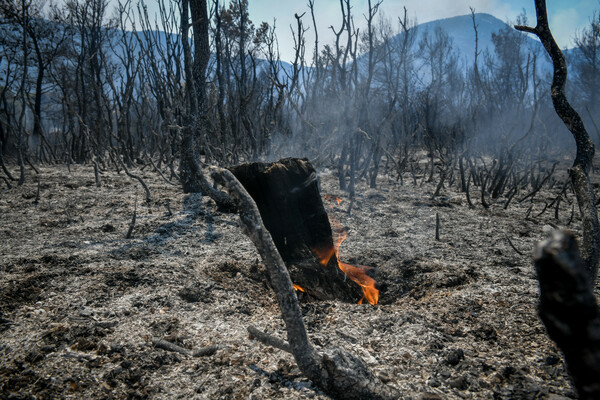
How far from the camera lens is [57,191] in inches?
216

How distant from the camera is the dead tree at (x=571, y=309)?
1.86 ft

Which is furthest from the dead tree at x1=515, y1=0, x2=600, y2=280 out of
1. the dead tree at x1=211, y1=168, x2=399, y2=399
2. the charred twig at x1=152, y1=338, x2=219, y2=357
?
the charred twig at x1=152, y1=338, x2=219, y2=357

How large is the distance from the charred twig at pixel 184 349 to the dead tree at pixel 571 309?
154 centimetres

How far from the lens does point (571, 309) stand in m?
0.60

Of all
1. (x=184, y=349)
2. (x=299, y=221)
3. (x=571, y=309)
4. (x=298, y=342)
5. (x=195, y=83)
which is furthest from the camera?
(x=195, y=83)

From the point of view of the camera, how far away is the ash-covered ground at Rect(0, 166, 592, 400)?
1.54m

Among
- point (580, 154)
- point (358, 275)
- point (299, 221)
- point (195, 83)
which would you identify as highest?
point (195, 83)

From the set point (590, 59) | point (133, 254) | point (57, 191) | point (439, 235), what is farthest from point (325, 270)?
point (590, 59)

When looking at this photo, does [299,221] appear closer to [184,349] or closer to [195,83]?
[184,349]

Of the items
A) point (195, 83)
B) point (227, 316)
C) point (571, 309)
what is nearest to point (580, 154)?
Answer: point (571, 309)

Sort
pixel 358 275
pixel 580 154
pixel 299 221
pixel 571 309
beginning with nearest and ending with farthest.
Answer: pixel 571 309, pixel 580 154, pixel 299 221, pixel 358 275

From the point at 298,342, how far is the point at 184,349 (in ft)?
2.35

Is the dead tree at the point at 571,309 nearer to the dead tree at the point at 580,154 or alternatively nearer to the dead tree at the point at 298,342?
the dead tree at the point at 298,342

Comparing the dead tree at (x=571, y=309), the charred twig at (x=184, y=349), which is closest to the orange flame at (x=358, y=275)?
the charred twig at (x=184, y=349)
